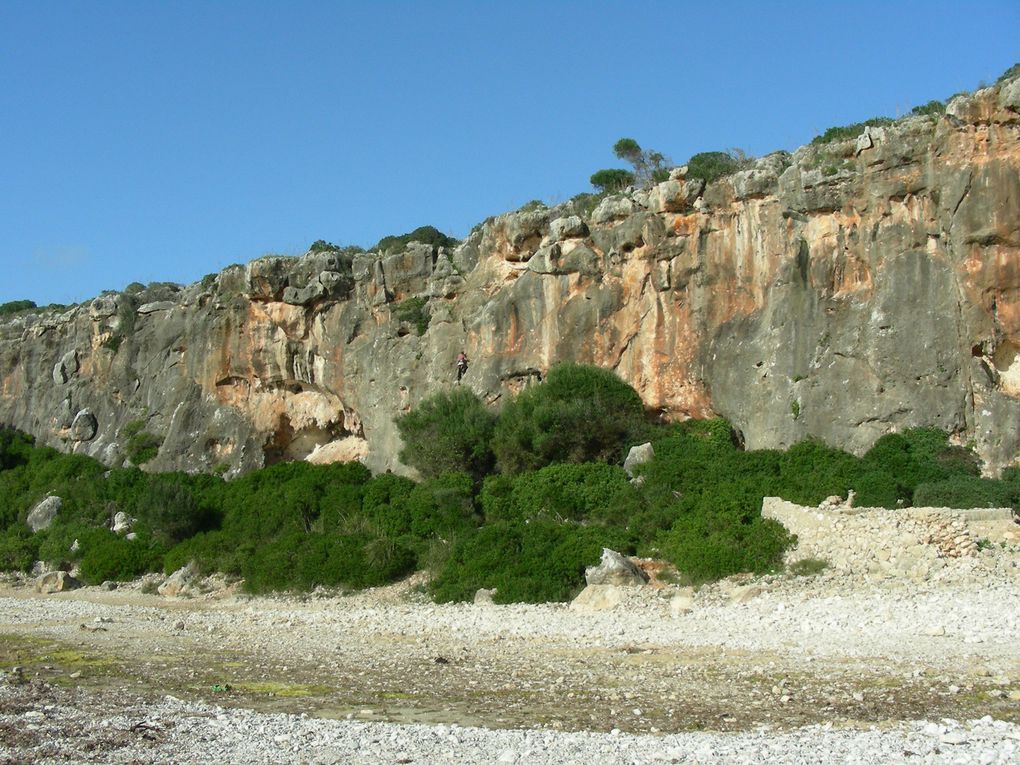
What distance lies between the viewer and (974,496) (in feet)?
70.8

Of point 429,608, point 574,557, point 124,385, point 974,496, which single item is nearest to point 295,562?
point 429,608

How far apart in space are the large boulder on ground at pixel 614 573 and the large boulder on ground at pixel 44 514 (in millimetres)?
27566

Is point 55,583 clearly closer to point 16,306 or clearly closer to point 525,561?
point 525,561

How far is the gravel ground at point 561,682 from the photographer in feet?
32.9

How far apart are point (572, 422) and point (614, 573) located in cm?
930

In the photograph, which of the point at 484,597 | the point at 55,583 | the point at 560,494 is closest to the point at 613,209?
the point at 560,494

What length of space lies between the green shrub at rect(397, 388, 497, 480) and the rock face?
155cm

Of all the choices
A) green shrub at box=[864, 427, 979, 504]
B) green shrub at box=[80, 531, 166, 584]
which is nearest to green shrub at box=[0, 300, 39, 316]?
green shrub at box=[80, 531, 166, 584]

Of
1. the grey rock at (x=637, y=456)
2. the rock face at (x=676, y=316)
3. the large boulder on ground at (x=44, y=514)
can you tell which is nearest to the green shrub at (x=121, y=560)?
the large boulder on ground at (x=44, y=514)

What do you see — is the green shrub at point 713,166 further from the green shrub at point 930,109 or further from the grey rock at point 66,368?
the grey rock at point 66,368

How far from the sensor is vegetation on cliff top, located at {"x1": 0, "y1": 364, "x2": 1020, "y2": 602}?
76.3ft

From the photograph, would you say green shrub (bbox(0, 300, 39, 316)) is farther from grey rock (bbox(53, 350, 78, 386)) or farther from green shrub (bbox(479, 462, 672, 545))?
green shrub (bbox(479, 462, 672, 545))

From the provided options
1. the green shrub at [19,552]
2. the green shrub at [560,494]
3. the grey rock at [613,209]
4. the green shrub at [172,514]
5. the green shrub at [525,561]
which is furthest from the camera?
the green shrub at [19,552]

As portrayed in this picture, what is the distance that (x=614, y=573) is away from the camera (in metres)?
21.7
